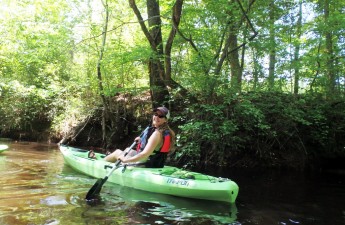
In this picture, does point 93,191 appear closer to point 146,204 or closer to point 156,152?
point 146,204

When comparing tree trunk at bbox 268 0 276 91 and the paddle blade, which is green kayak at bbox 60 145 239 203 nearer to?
the paddle blade

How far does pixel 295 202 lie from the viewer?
5.45 metres

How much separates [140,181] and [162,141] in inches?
29.7

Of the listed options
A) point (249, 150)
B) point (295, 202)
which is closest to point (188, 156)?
point (249, 150)

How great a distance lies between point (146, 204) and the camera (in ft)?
15.6

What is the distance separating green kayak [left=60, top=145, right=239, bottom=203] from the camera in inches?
190

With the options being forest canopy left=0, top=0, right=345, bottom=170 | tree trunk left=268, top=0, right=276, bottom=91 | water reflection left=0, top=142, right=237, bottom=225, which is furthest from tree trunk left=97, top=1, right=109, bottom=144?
tree trunk left=268, top=0, right=276, bottom=91

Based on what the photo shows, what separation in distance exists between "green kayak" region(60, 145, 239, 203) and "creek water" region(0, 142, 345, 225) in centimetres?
11

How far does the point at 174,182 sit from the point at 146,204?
0.58m

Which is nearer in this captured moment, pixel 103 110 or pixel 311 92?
pixel 311 92

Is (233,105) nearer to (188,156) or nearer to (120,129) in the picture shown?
(188,156)

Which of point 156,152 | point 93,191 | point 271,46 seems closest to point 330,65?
point 271,46

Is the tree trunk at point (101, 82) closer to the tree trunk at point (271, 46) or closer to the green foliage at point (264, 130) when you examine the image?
the green foliage at point (264, 130)

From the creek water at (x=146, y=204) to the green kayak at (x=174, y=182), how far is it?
0.11m
